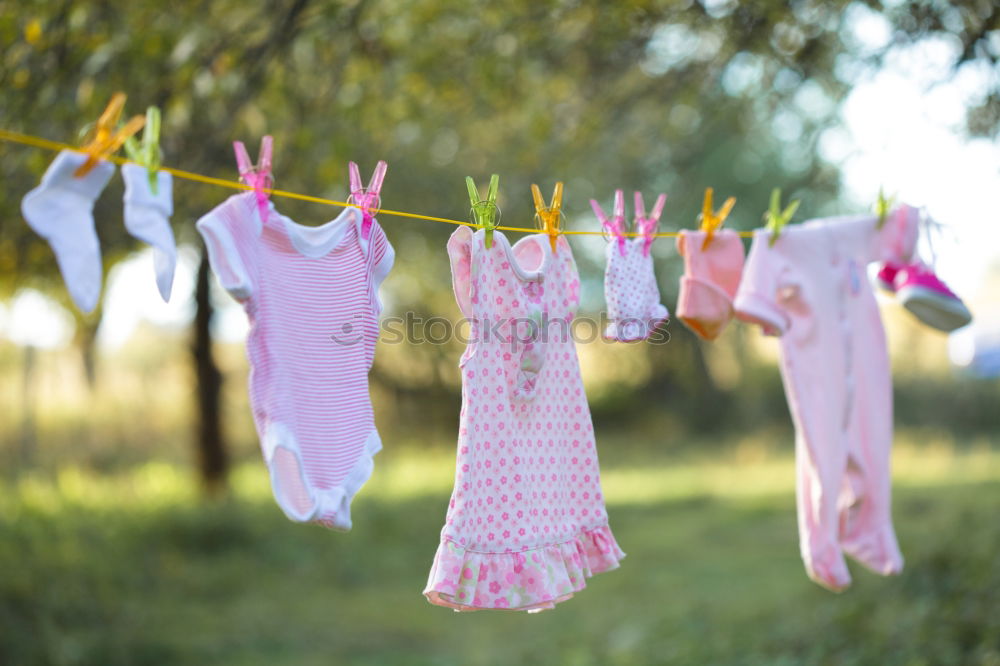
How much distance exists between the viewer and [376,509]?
7582 mm

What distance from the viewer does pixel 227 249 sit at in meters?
1.71

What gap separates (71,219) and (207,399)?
247 inches

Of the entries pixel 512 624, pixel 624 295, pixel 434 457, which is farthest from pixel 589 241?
pixel 624 295

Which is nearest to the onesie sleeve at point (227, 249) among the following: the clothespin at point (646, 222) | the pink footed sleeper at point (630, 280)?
the pink footed sleeper at point (630, 280)

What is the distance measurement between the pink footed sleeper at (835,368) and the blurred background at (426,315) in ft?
1.08

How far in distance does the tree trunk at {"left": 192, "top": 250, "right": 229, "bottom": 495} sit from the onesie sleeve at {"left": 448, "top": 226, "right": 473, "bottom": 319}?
5.71 meters

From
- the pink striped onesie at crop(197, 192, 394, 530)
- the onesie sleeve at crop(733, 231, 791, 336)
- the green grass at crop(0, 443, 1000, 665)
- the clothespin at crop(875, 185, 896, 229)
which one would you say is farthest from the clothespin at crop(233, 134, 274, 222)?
the green grass at crop(0, 443, 1000, 665)

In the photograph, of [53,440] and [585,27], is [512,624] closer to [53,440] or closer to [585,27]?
[585,27]

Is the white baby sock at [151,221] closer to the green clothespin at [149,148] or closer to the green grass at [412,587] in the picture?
the green clothespin at [149,148]

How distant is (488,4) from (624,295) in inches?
81.2

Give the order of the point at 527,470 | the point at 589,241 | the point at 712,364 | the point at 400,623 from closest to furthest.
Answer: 1. the point at 527,470
2. the point at 400,623
3. the point at 589,241
4. the point at 712,364

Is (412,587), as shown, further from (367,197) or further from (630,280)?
(367,197)

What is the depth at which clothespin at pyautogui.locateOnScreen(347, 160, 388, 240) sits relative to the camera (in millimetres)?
1996

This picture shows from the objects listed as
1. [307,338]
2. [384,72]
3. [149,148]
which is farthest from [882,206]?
[384,72]
